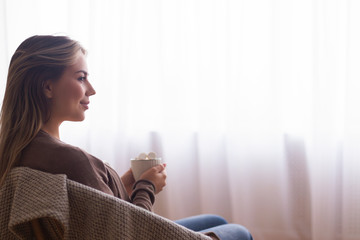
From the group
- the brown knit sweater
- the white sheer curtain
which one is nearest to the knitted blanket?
the brown knit sweater

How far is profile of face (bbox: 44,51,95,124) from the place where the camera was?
91cm

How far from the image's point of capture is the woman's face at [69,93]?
0.92 m

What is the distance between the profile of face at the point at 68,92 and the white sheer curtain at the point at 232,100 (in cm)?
118

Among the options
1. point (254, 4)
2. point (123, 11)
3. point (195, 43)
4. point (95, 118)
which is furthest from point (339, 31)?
point (95, 118)

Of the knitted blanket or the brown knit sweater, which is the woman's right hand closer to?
the brown knit sweater

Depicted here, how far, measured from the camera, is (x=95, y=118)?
234cm

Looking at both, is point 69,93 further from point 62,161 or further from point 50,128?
point 62,161

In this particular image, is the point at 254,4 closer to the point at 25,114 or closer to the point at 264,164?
the point at 264,164

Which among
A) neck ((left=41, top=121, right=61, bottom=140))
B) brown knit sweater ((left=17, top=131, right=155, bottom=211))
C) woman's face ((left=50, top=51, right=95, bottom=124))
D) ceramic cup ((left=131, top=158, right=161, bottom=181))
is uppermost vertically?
woman's face ((left=50, top=51, right=95, bottom=124))

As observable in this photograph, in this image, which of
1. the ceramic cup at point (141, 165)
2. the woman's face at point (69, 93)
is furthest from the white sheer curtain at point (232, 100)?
the woman's face at point (69, 93)

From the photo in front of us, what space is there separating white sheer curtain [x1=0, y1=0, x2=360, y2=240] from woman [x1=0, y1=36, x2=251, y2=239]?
1083 millimetres

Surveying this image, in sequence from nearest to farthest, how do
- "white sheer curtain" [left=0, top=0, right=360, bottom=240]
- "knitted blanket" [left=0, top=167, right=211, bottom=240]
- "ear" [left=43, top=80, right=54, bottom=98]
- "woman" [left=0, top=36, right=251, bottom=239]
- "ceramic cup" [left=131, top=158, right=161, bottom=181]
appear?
"knitted blanket" [left=0, top=167, right=211, bottom=240], "woman" [left=0, top=36, right=251, bottom=239], "ear" [left=43, top=80, right=54, bottom=98], "ceramic cup" [left=131, top=158, right=161, bottom=181], "white sheer curtain" [left=0, top=0, right=360, bottom=240]

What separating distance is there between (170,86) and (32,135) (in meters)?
1.36

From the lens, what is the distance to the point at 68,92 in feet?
3.03
